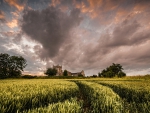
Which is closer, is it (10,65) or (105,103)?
(105,103)

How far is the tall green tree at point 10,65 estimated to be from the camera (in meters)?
64.7

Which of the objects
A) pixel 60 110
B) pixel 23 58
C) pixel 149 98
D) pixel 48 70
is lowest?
pixel 149 98

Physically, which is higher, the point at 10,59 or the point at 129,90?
the point at 10,59

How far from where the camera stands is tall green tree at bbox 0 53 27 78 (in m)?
64.7

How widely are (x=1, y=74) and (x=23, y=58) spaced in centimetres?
1859

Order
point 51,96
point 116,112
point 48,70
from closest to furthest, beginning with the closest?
point 116,112, point 51,96, point 48,70

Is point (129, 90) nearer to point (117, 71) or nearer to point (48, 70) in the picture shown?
point (48, 70)

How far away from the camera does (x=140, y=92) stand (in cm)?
586

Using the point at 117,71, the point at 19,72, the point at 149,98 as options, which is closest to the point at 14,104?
the point at 149,98

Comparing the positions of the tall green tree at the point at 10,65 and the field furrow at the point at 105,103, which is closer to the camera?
the field furrow at the point at 105,103

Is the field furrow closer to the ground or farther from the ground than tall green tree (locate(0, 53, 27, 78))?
closer to the ground

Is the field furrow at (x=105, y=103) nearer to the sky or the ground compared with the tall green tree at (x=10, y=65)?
nearer to the ground

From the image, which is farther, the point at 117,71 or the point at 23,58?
the point at 117,71

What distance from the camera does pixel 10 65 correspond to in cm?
6850
